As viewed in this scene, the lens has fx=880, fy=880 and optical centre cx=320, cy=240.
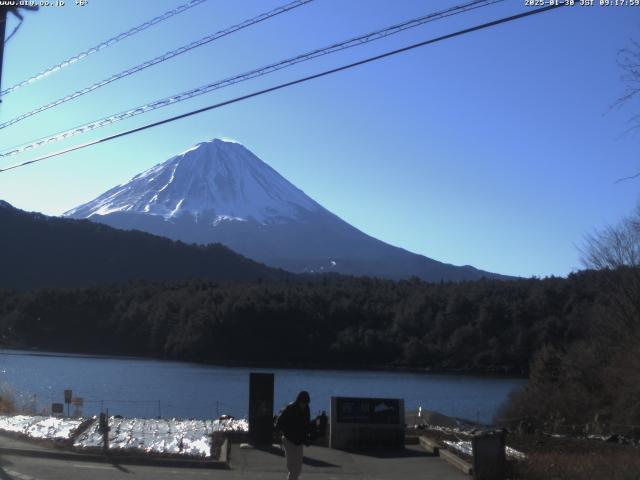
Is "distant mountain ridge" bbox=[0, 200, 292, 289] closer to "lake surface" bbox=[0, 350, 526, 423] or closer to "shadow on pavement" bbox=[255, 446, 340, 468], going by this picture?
"lake surface" bbox=[0, 350, 526, 423]

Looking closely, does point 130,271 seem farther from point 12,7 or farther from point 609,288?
point 12,7

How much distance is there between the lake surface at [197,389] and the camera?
35.3 m

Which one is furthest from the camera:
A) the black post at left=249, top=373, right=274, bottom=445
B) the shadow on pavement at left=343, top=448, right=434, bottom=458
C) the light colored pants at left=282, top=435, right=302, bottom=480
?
the black post at left=249, top=373, right=274, bottom=445

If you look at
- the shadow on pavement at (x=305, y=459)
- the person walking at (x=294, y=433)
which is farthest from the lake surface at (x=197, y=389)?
the person walking at (x=294, y=433)

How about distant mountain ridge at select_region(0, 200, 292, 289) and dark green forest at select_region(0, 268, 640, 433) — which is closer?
dark green forest at select_region(0, 268, 640, 433)

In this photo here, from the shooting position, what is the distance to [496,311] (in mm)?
72000

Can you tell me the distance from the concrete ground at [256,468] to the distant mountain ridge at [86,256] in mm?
96014

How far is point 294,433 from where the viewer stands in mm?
11109

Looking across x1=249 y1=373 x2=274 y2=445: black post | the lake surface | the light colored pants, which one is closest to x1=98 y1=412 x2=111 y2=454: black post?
x1=249 y1=373 x2=274 y2=445: black post

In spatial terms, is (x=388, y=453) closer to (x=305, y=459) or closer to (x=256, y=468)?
(x=305, y=459)

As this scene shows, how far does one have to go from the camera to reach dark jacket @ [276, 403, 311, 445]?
11.1 metres

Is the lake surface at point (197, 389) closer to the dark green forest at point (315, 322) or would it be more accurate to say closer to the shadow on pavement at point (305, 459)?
the dark green forest at point (315, 322)

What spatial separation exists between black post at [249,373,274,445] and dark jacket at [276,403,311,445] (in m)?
5.37

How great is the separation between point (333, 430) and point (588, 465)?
5.19 metres
